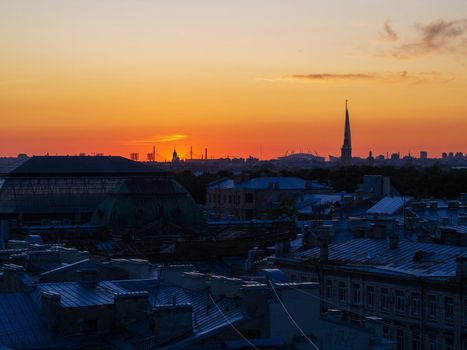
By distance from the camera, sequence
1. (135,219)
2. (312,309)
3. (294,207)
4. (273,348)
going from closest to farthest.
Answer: (273,348) → (312,309) → (135,219) → (294,207)

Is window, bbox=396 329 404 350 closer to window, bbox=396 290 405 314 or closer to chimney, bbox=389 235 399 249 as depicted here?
window, bbox=396 290 405 314

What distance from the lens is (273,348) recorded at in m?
27.3

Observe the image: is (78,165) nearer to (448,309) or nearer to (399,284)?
(399,284)

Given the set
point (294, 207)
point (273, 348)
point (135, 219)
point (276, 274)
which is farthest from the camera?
point (294, 207)

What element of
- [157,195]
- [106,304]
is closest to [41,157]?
[157,195]

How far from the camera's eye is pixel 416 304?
41.8 m

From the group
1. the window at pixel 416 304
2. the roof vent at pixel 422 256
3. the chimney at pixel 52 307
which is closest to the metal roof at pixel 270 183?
the roof vent at pixel 422 256

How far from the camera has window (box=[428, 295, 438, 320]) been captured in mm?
40875

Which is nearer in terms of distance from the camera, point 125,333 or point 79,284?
point 125,333

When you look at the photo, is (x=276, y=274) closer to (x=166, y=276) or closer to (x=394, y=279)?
(x=166, y=276)

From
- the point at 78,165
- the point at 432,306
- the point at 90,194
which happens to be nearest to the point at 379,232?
the point at 432,306

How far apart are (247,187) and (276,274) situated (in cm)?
12067

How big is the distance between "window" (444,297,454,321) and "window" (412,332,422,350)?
153 cm

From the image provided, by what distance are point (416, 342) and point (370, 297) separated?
349 centimetres
